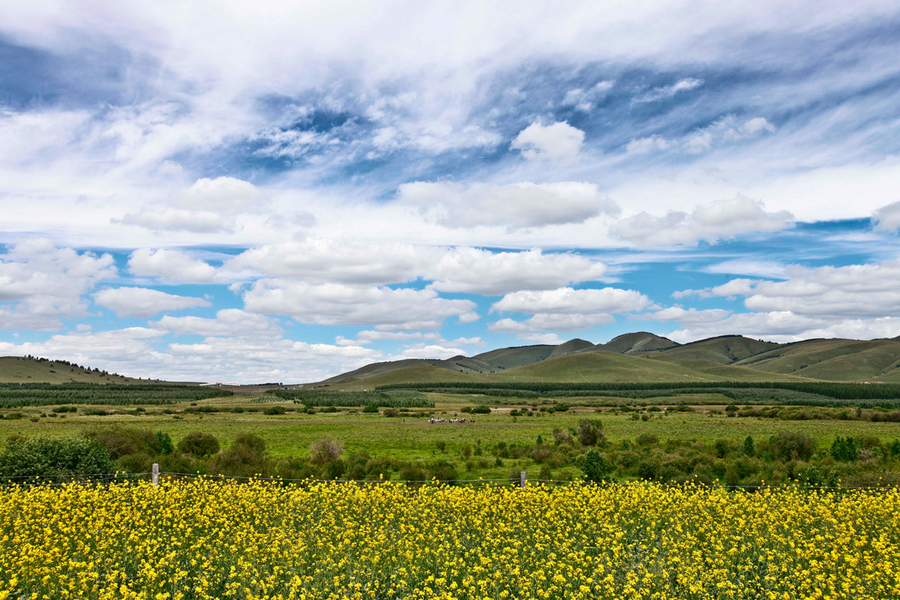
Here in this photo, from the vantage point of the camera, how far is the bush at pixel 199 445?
41081 mm

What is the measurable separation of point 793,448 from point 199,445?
41.5 meters

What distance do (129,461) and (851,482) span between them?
3306 centimetres

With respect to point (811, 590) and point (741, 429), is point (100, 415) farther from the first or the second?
point (811, 590)

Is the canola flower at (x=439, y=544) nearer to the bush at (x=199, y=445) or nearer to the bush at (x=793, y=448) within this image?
the bush at (x=793, y=448)

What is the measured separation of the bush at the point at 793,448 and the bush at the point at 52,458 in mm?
39259

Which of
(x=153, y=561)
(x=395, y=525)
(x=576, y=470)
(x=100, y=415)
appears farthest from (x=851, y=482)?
(x=100, y=415)

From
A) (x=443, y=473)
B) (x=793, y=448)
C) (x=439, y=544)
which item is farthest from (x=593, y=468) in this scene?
(x=439, y=544)

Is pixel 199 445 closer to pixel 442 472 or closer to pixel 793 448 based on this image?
pixel 442 472

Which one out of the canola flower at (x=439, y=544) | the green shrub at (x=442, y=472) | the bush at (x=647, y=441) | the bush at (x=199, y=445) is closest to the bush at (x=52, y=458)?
the canola flower at (x=439, y=544)

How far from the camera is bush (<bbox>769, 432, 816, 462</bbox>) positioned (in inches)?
1508

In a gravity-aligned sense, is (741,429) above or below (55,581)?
below

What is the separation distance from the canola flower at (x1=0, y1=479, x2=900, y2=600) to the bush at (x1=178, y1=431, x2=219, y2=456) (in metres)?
28.1

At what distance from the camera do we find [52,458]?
23.5 m

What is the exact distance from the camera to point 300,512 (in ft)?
43.7
